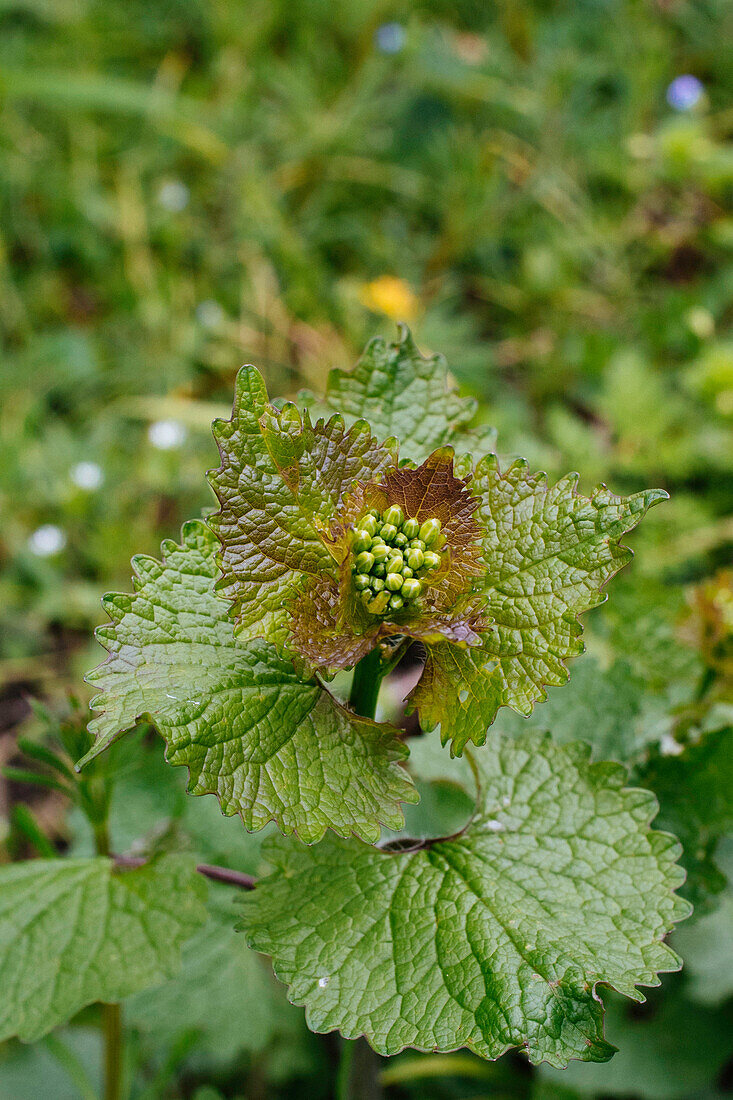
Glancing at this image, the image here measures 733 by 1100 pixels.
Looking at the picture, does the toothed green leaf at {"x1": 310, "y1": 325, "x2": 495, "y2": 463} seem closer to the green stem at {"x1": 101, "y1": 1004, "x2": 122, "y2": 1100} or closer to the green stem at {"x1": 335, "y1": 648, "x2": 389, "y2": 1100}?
the green stem at {"x1": 335, "y1": 648, "x2": 389, "y2": 1100}

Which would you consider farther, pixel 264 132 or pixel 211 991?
pixel 264 132

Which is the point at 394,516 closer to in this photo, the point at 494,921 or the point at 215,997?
the point at 494,921

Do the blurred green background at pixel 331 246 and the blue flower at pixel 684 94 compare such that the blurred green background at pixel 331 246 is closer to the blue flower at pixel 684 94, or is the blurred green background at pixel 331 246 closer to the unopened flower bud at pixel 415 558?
the blue flower at pixel 684 94

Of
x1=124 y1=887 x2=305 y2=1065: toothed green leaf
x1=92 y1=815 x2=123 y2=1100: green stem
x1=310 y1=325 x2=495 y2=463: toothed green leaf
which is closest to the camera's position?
x1=310 y1=325 x2=495 y2=463: toothed green leaf

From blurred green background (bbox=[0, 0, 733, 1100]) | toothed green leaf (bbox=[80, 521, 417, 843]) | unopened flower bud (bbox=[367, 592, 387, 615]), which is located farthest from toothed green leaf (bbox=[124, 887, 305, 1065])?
blurred green background (bbox=[0, 0, 733, 1100])

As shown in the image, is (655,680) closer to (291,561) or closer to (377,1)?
(291,561)

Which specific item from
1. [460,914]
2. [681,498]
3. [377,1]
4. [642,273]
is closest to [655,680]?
[460,914]
